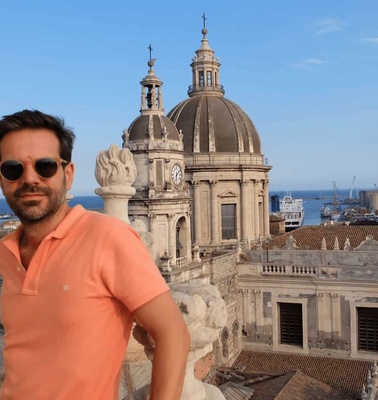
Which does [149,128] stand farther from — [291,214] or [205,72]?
[291,214]

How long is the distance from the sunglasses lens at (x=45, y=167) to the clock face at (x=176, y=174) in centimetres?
2497

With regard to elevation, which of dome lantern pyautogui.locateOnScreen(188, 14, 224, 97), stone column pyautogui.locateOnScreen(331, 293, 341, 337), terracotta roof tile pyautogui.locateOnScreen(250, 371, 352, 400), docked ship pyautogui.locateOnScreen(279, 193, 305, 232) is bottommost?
terracotta roof tile pyautogui.locateOnScreen(250, 371, 352, 400)

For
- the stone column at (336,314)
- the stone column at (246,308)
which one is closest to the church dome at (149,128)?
the stone column at (246,308)

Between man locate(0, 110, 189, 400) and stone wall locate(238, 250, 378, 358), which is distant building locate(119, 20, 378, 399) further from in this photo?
man locate(0, 110, 189, 400)

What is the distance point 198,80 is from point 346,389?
73.3 ft

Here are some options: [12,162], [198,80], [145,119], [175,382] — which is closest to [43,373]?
[175,382]

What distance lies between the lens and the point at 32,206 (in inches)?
117

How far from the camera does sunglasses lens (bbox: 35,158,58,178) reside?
116 inches

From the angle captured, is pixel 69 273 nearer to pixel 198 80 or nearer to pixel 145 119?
pixel 145 119

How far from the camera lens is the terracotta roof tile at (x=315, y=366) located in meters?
24.3

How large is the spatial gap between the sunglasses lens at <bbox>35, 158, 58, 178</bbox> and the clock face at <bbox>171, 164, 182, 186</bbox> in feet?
81.9

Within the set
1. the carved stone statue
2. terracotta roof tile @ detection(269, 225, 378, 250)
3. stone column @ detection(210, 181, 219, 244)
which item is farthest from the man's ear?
stone column @ detection(210, 181, 219, 244)

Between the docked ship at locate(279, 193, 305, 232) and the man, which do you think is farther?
the docked ship at locate(279, 193, 305, 232)

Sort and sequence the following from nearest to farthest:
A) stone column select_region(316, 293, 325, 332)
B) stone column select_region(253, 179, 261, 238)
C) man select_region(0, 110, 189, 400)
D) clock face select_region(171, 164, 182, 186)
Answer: man select_region(0, 110, 189, 400), stone column select_region(316, 293, 325, 332), clock face select_region(171, 164, 182, 186), stone column select_region(253, 179, 261, 238)
